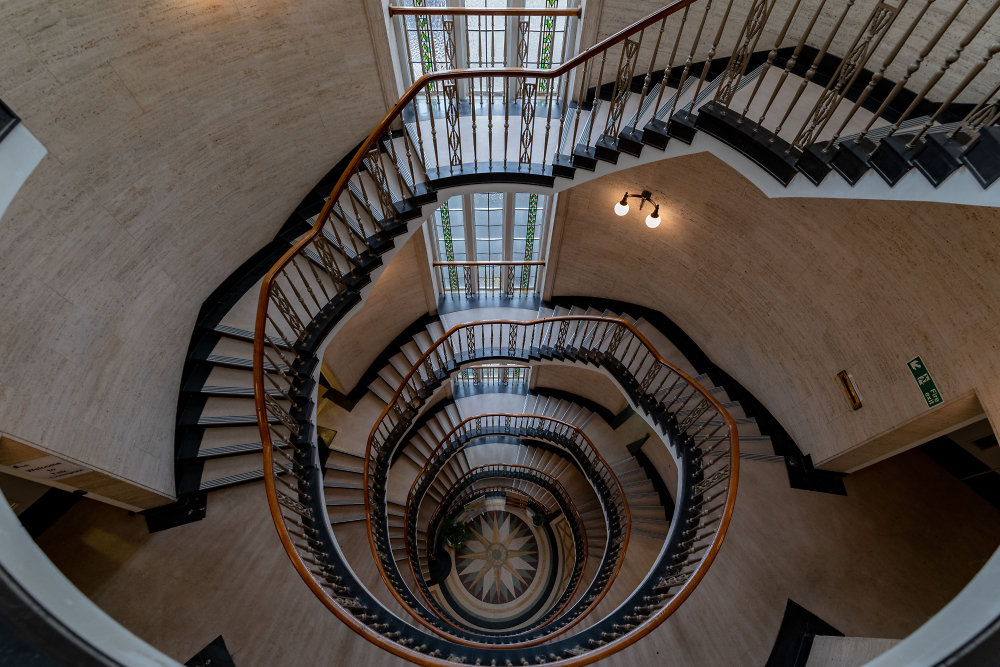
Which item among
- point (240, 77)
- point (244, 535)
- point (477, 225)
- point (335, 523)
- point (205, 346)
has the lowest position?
point (244, 535)

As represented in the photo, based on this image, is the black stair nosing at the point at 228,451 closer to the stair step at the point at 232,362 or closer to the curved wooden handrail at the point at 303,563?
the stair step at the point at 232,362

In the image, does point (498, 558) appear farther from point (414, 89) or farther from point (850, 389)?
point (414, 89)

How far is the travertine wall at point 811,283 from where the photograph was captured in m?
3.85

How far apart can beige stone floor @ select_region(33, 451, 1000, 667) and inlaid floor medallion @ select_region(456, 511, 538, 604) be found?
8651 mm

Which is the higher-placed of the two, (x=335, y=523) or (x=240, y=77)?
(x=240, y=77)

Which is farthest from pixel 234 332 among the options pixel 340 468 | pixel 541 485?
pixel 541 485

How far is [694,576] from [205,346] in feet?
18.9

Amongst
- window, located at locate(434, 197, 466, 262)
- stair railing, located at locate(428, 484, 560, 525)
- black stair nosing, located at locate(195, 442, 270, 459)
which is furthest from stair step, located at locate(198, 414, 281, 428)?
stair railing, located at locate(428, 484, 560, 525)

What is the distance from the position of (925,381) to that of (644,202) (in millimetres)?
3852

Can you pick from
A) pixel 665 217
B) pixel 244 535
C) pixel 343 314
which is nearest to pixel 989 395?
pixel 665 217

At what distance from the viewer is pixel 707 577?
4.86m

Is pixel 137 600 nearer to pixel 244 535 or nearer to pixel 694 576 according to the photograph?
pixel 244 535

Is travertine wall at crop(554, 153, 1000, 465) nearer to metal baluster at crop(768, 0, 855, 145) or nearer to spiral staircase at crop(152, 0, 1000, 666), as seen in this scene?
spiral staircase at crop(152, 0, 1000, 666)

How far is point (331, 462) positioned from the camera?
24.6ft
